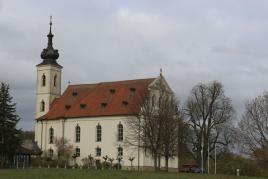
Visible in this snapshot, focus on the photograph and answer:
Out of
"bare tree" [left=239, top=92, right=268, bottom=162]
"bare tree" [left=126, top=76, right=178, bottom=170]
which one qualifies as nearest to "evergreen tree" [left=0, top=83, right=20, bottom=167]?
"bare tree" [left=126, top=76, right=178, bottom=170]

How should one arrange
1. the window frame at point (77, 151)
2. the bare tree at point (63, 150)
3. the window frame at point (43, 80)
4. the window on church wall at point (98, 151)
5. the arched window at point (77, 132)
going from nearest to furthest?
the window on church wall at point (98, 151)
the bare tree at point (63, 150)
the window frame at point (77, 151)
the arched window at point (77, 132)
the window frame at point (43, 80)

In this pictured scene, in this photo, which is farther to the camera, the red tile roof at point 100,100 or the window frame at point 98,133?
the window frame at point 98,133

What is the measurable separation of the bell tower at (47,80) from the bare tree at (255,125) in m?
39.0

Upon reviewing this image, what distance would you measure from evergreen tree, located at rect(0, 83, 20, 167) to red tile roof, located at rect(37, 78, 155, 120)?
19518 millimetres

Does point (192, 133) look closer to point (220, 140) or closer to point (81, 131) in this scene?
point (220, 140)

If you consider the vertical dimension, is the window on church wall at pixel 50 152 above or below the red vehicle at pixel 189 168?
above

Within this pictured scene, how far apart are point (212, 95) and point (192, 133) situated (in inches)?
228

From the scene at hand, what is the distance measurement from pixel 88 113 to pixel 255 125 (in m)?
30.6

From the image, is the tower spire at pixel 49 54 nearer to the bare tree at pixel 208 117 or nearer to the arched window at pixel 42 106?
the arched window at pixel 42 106

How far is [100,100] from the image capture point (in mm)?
86875

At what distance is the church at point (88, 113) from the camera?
3238 inches

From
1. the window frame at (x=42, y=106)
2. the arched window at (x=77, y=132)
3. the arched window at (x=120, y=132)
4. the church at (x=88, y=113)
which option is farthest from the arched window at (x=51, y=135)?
the arched window at (x=120, y=132)

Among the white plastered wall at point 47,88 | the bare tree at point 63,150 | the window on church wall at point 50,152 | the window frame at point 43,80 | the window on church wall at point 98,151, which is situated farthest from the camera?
the window frame at point 43,80

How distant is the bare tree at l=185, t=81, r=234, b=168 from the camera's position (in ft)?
252
